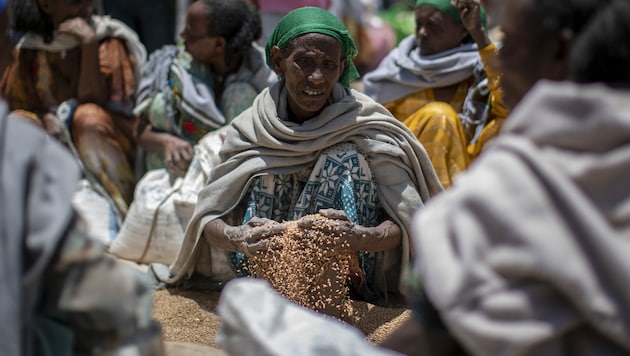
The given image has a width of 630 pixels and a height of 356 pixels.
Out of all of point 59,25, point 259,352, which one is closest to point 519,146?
point 259,352

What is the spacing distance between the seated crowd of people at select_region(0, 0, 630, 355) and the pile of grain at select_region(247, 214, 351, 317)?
0.04 meters

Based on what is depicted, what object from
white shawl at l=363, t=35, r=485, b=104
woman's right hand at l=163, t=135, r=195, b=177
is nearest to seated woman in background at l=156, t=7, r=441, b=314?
woman's right hand at l=163, t=135, r=195, b=177

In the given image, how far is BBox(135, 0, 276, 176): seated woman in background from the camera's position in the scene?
238 inches

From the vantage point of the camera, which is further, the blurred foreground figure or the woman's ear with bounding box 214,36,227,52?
the woman's ear with bounding box 214,36,227,52

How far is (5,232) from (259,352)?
Answer: 74 cm

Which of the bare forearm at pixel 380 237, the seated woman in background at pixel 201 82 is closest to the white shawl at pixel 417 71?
the seated woman in background at pixel 201 82

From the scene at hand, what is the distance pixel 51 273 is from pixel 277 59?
2.64 meters

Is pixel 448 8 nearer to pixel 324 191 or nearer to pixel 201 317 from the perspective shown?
pixel 324 191

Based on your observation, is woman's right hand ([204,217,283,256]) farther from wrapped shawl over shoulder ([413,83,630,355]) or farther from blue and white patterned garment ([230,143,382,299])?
wrapped shawl over shoulder ([413,83,630,355])

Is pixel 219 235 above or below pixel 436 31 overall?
below

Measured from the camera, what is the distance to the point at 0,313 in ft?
7.59

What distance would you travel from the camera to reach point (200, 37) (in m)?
6.13

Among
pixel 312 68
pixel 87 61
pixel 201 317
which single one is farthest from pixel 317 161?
pixel 87 61

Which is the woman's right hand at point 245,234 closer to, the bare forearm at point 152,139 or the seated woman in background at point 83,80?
the bare forearm at point 152,139
